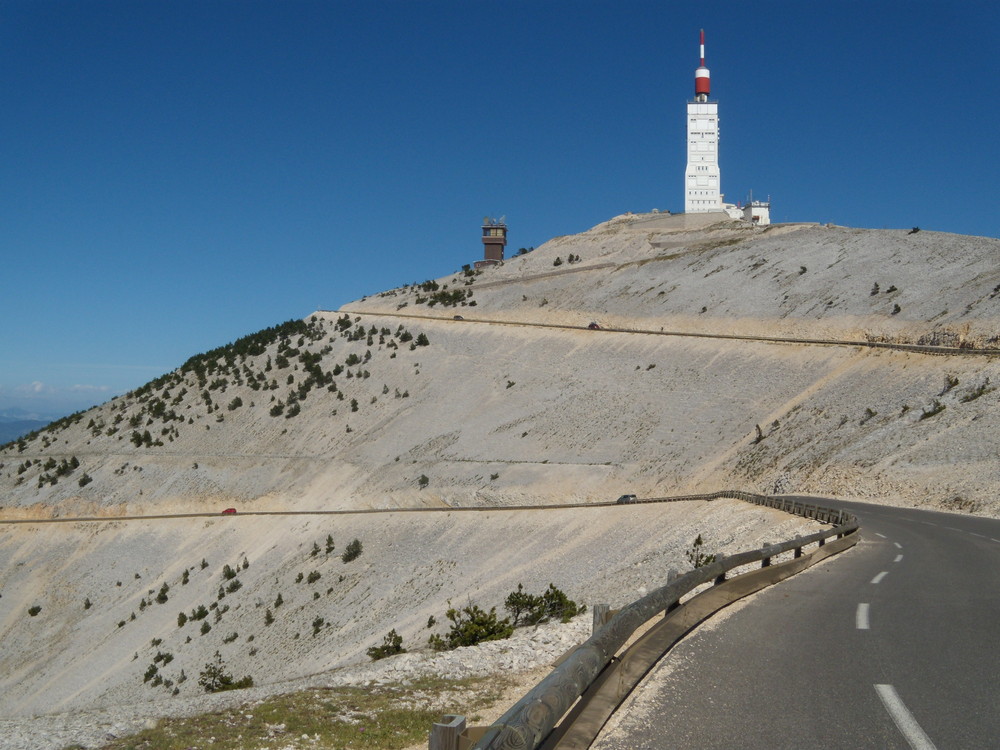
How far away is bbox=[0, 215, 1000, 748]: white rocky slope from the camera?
123 feet

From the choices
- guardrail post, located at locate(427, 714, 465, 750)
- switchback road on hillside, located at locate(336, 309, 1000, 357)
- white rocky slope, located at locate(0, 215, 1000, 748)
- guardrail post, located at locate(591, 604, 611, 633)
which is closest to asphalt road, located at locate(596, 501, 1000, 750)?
guardrail post, located at locate(591, 604, 611, 633)

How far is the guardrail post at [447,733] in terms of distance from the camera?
5305 mm

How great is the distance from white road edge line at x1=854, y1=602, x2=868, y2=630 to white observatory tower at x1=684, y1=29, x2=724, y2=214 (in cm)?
10431

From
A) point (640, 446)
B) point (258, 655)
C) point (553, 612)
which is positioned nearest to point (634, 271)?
point (640, 446)

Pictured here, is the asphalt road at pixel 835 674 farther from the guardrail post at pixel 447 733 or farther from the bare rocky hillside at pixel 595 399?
the bare rocky hillside at pixel 595 399

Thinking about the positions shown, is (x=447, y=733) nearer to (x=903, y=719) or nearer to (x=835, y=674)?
(x=903, y=719)

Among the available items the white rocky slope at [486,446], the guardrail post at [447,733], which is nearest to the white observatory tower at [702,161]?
the white rocky slope at [486,446]

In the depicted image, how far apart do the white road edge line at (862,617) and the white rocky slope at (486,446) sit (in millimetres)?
13156

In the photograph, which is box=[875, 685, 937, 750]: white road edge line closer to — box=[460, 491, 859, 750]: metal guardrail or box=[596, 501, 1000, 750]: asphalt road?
box=[596, 501, 1000, 750]: asphalt road

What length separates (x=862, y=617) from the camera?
11.5 meters

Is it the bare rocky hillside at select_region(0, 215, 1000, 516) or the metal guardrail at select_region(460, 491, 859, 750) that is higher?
the bare rocky hillside at select_region(0, 215, 1000, 516)

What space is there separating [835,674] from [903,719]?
1.41 meters

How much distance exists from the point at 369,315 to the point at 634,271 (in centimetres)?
2715

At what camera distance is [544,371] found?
6900 centimetres
